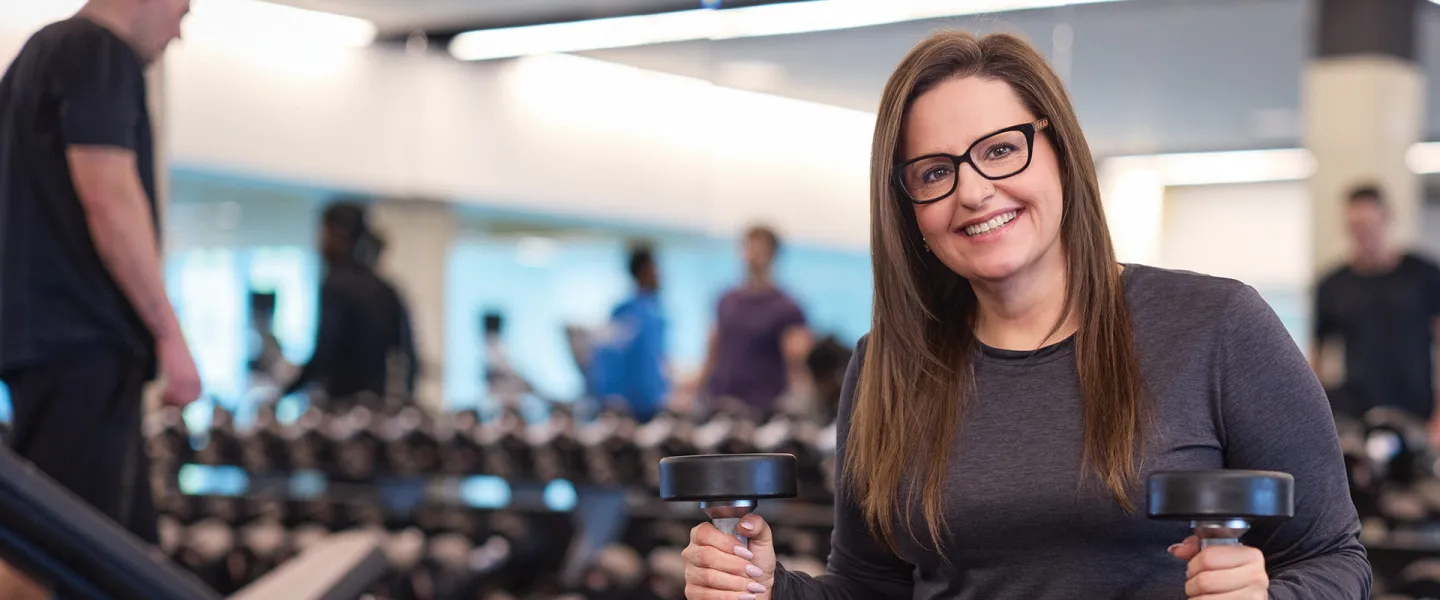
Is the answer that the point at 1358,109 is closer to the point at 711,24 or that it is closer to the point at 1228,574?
the point at 711,24

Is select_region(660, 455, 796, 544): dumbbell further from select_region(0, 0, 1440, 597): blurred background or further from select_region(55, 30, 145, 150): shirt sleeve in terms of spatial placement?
select_region(0, 0, 1440, 597): blurred background

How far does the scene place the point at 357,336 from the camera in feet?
17.3

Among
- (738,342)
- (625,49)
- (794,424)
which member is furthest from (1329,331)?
(625,49)

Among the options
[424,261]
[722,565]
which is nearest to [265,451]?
[424,261]

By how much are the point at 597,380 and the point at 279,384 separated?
1.32 meters

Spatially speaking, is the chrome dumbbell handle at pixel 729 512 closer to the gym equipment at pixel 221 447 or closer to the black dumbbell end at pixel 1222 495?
the black dumbbell end at pixel 1222 495

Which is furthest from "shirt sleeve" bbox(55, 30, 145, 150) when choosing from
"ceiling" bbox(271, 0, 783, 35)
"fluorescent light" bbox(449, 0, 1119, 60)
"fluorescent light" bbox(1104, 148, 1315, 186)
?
"ceiling" bbox(271, 0, 783, 35)

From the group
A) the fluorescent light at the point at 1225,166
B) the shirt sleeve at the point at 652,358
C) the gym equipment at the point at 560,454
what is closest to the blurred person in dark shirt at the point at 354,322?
the gym equipment at the point at 560,454

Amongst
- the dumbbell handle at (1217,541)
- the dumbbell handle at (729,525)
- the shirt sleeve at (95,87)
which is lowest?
the dumbbell handle at (729,525)

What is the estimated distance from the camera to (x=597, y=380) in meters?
6.27

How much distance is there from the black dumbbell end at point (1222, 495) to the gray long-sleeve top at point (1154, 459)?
18 cm

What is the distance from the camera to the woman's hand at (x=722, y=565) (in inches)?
49.6

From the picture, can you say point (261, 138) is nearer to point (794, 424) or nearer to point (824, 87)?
point (824, 87)

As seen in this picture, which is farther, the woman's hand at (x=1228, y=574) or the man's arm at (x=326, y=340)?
the man's arm at (x=326, y=340)
